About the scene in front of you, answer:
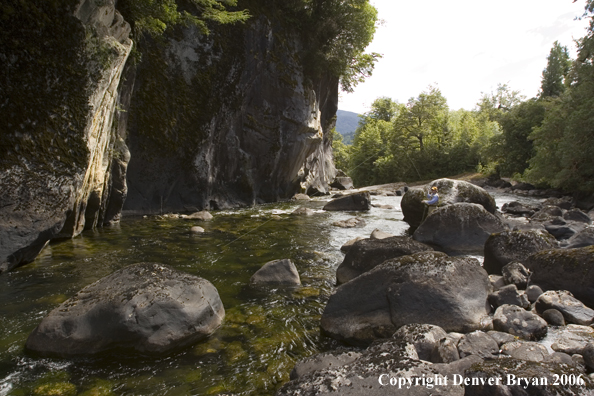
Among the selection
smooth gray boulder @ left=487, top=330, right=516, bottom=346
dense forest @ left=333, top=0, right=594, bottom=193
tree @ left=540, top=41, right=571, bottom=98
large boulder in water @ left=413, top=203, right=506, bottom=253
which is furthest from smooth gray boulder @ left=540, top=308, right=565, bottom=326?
tree @ left=540, top=41, right=571, bottom=98

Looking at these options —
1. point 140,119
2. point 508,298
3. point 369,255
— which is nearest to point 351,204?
point 140,119

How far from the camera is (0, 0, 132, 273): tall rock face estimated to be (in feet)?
23.5

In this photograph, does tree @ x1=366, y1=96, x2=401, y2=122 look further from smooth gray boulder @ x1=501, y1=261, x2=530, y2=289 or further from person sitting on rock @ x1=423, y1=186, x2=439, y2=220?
smooth gray boulder @ x1=501, y1=261, x2=530, y2=289

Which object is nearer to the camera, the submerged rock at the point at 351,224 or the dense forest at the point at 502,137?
the submerged rock at the point at 351,224

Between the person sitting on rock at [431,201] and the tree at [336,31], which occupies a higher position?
the tree at [336,31]

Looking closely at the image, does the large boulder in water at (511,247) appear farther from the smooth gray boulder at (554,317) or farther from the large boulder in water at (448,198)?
the large boulder in water at (448,198)

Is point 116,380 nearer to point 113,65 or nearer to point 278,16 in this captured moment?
point 113,65

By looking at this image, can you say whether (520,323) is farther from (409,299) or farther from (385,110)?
(385,110)

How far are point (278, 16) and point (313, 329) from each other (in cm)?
2444

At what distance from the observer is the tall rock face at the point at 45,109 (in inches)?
281

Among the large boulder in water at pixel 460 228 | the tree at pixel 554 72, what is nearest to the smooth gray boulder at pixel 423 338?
the large boulder in water at pixel 460 228

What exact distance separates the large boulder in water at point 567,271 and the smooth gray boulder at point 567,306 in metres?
0.32

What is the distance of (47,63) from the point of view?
7.88 meters

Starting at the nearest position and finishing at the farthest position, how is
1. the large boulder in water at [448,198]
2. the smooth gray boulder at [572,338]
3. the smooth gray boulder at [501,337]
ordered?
the smooth gray boulder at [572,338] → the smooth gray boulder at [501,337] → the large boulder in water at [448,198]
